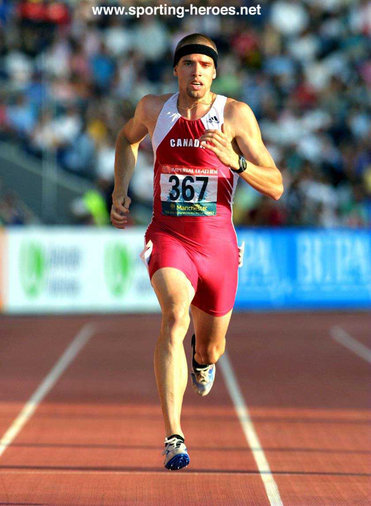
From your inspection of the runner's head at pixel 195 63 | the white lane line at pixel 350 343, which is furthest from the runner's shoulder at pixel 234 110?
the white lane line at pixel 350 343

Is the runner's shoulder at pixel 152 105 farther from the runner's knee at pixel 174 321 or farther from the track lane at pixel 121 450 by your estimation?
the track lane at pixel 121 450

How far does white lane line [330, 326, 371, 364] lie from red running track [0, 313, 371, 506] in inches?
3.8

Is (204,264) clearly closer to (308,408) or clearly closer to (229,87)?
(308,408)

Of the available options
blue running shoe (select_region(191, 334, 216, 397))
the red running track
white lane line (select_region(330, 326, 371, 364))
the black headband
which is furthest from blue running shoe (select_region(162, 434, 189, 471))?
white lane line (select_region(330, 326, 371, 364))

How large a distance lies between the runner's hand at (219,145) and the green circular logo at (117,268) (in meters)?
14.4

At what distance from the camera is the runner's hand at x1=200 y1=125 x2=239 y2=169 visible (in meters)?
6.16

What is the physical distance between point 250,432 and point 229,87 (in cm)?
1391

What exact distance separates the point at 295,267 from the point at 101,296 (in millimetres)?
3470

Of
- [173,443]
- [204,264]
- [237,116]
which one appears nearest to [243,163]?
[237,116]

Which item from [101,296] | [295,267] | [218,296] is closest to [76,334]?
[101,296]

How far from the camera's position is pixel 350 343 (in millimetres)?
16578

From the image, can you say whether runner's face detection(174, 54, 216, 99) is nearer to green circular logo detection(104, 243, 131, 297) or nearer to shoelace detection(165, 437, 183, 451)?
shoelace detection(165, 437, 183, 451)

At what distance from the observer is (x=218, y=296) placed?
7117 mm

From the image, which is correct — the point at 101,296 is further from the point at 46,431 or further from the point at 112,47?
the point at 46,431
